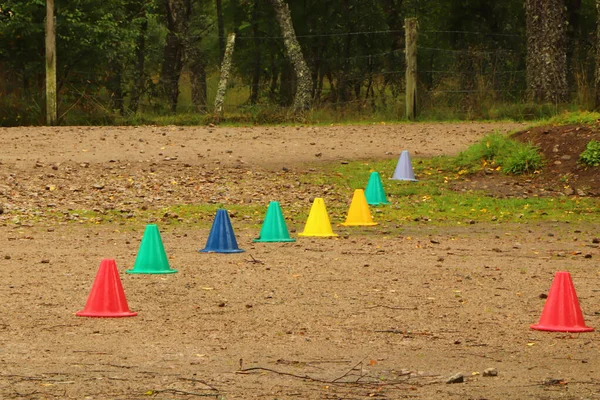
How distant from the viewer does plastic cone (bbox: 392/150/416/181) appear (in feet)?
51.1

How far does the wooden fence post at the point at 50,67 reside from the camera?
71.1ft

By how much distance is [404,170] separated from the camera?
15641 millimetres

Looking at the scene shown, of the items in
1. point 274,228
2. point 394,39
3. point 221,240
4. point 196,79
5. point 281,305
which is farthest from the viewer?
point 394,39

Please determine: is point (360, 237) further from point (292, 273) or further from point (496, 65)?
point (496, 65)

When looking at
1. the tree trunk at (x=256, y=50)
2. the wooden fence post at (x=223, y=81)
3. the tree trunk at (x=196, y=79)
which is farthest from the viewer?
the tree trunk at (x=256, y=50)

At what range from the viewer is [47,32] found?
2188 centimetres

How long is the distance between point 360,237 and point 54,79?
11779 millimetres

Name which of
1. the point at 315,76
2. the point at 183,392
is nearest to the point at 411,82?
the point at 315,76

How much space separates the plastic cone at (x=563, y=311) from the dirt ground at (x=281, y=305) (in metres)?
0.07

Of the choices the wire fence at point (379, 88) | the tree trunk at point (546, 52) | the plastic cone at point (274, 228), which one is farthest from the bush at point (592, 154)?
the tree trunk at point (546, 52)

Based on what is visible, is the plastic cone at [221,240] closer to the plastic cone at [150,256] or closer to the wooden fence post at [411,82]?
the plastic cone at [150,256]

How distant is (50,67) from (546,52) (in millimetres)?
9620

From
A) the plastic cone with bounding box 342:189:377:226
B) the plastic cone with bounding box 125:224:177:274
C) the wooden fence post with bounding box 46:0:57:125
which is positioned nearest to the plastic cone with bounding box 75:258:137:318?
the plastic cone with bounding box 125:224:177:274

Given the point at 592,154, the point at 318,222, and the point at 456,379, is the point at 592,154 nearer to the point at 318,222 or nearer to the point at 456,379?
the point at 318,222
